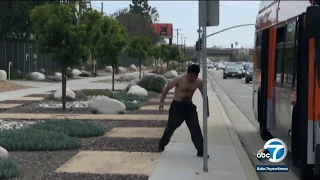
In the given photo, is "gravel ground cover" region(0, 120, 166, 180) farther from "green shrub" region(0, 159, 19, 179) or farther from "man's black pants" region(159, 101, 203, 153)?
"man's black pants" region(159, 101, 203, 153)

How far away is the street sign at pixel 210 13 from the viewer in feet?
28.0

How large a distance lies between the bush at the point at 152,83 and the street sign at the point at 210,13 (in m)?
19.9

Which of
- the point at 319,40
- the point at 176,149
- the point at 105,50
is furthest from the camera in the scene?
the point at 105,50

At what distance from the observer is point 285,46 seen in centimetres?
952

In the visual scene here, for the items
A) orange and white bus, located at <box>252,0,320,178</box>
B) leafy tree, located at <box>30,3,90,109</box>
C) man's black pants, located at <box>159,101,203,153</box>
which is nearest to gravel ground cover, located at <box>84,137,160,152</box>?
man's black pants, located at <box>159,101,203,153</box>

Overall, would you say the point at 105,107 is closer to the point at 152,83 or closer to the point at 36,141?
the point at 36,141

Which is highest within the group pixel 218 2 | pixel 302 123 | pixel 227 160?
pixel 218 2

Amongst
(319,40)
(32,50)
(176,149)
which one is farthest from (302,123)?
(32,50)

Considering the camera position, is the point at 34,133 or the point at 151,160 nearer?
the point at 151,160

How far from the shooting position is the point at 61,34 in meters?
17.7

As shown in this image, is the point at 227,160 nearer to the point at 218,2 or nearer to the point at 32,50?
the point at 218,2

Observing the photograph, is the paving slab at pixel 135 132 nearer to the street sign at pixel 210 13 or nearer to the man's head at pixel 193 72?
the man's head at pixel 193 72

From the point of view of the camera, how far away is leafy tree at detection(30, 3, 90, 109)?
695 inches

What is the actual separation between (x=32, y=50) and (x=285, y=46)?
122ft
